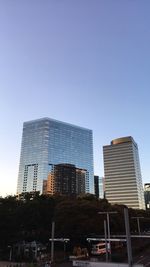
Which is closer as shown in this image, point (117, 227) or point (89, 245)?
point (89, 245)

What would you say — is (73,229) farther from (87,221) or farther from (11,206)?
(11,206)

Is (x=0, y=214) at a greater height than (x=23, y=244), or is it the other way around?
(x=0, y=214)

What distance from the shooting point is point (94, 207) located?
65.9m

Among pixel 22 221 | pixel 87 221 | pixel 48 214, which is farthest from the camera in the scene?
pixel 48 214

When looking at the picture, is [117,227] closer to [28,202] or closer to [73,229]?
[73,229]

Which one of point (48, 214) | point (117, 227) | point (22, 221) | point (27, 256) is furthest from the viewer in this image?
point (117, 227)

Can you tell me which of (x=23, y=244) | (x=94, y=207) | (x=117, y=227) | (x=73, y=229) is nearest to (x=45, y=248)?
(x=23, y=244)

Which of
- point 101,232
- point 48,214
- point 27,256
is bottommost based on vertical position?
point 27,256

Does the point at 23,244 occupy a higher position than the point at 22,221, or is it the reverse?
the point at 22,221

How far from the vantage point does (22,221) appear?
6594 centimetres

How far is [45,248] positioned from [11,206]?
12.9 m

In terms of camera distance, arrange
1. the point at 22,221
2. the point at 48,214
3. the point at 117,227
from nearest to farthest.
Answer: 1. the point at 22,221
2. the point at 48,214
3. the point at 117,227

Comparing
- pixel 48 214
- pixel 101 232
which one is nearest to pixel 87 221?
pixel 101 232

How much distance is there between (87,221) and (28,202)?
55.5 ft
